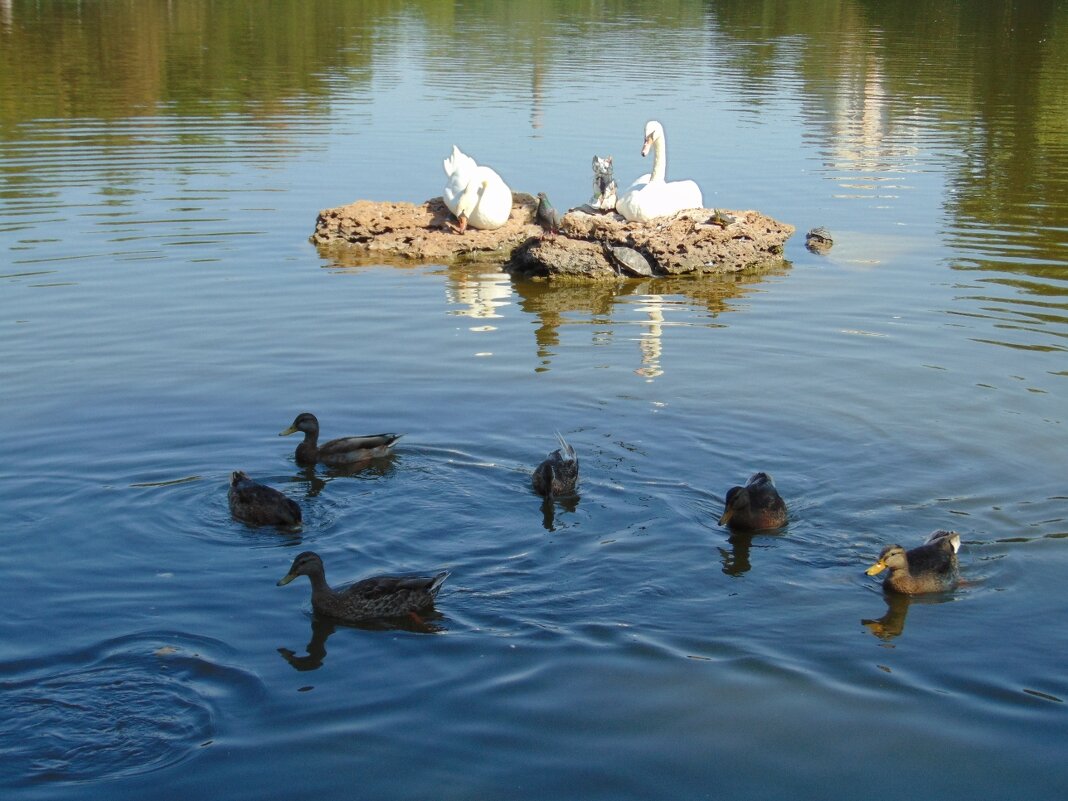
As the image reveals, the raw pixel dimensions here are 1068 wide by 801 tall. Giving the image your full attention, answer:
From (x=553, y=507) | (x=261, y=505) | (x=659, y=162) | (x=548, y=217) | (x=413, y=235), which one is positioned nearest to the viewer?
(x=261, y=505)

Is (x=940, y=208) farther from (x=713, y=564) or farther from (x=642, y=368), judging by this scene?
(x=713, y=564)

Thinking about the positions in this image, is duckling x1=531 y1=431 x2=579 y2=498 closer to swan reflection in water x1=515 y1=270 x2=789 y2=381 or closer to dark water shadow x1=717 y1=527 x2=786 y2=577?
dark water shadow x1=717 y1=527 x2=786 y2=577

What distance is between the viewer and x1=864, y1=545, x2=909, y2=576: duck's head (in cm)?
862

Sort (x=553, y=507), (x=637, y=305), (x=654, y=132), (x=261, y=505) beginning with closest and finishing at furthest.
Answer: (x=261, y=505) → (x=553, y=507) → (x=637, y=305) → (x=654, y=132)

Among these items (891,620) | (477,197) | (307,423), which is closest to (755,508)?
(891,620)

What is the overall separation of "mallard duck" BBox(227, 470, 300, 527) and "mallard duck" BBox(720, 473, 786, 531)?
10.6 ft

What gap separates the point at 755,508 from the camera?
943cm

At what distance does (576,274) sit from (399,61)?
2638cm

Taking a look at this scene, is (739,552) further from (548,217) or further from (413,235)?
(413,235)

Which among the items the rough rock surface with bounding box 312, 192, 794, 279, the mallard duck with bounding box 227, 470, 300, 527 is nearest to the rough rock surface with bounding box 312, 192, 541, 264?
the rough rock surface with bounding box 312, 192, 794, 279

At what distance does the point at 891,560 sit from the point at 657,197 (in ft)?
37.7

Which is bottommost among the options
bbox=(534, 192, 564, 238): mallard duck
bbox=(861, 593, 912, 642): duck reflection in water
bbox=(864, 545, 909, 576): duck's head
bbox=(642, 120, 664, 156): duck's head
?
bbox=(861, 593, 912, 642): duck reflection in water

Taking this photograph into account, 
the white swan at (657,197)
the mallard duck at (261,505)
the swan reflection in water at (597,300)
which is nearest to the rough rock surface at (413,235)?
the swan reflection in water at (597,300)

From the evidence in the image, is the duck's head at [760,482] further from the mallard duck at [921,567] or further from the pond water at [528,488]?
the mallard duck at [921,567]
